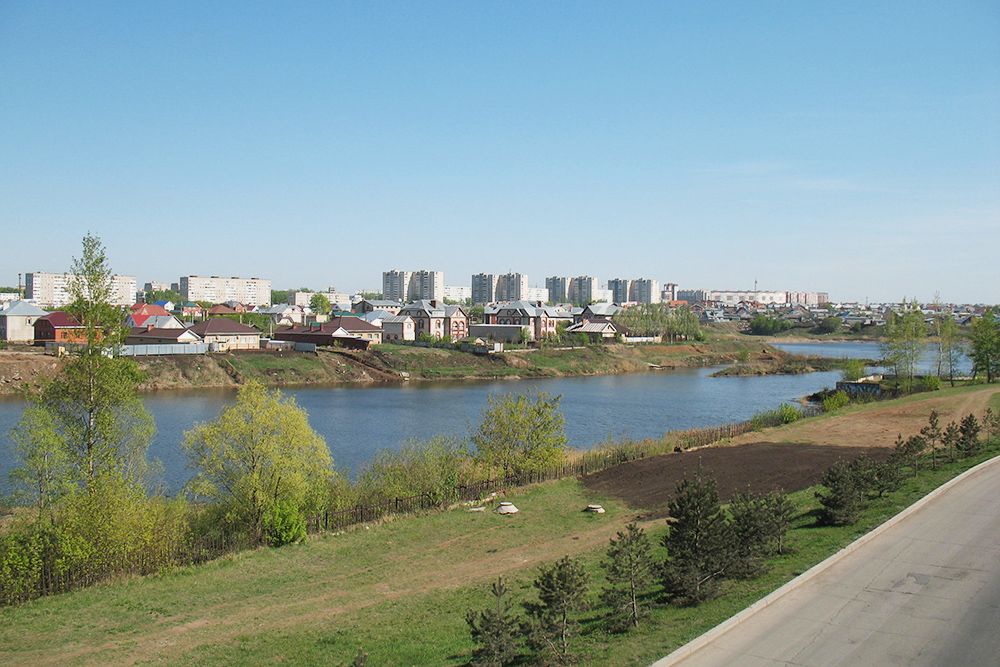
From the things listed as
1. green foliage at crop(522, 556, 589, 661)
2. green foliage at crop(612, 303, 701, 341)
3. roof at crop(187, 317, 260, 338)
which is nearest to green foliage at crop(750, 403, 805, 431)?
green foliage at crop(522, 556, 589, 661)

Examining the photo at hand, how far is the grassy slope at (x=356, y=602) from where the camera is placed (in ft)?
29.2

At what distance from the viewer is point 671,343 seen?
264 feet

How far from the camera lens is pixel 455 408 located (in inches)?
1576

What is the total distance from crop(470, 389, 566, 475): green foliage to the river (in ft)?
6.46

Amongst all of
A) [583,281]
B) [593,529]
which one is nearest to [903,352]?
[593,529]

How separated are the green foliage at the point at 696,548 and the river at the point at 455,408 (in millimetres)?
14159

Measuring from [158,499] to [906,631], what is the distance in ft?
44.9

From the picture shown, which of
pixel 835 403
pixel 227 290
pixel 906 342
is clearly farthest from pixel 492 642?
pixel 227 290

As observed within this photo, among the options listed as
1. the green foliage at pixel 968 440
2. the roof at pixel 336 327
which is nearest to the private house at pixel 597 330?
the roof at pixel 336 327

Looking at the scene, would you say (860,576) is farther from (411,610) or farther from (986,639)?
(411,610)

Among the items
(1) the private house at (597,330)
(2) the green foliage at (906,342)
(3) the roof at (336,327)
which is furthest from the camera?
(1) the private house at (597,330)

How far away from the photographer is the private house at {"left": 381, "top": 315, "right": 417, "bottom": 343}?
2744 inches

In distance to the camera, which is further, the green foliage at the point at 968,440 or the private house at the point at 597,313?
the private house at the point at 597,313

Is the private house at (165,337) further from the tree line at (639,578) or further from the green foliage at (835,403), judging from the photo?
the tree line at (639,578)
